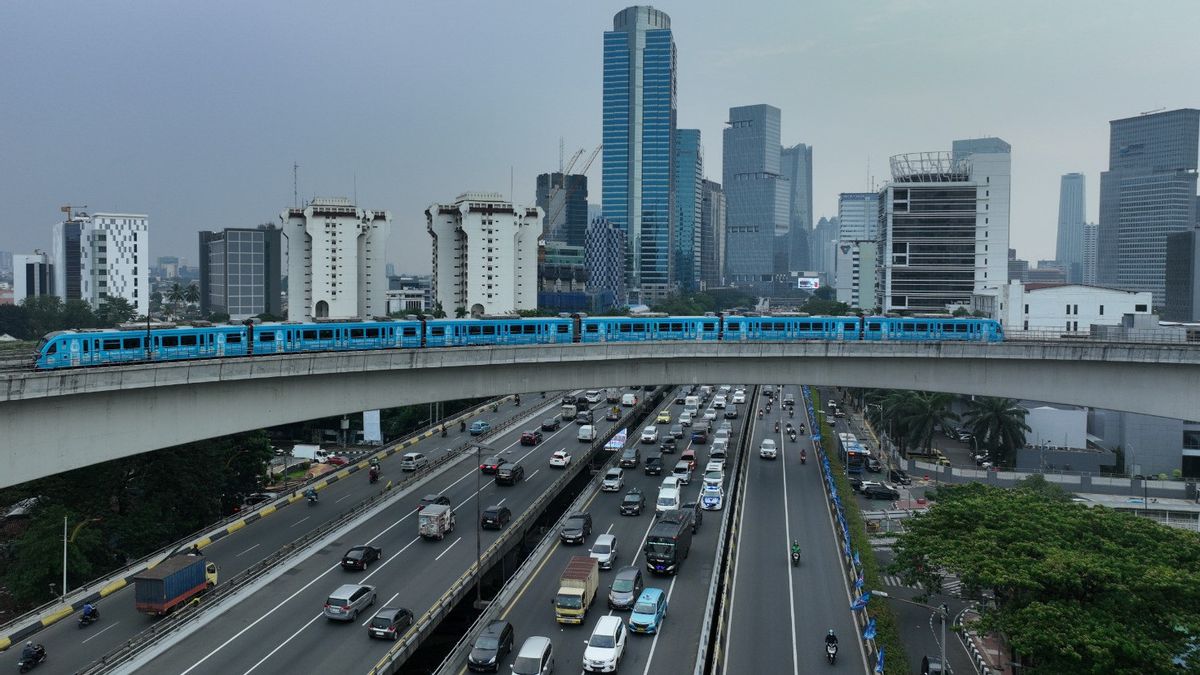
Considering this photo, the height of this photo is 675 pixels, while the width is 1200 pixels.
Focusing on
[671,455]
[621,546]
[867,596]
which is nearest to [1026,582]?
[867,596]

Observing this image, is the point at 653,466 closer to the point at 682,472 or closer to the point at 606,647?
the point at 682,472

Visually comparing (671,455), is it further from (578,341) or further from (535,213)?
(535,213)

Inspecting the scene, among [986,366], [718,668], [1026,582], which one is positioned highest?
[986,366]

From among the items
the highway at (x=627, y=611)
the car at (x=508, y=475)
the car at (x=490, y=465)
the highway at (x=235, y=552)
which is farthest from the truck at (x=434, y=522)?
the car at (x=490, y=465)

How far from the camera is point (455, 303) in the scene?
6176 inches

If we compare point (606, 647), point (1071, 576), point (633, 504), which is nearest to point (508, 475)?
point (633, 504)

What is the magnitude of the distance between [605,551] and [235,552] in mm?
17444

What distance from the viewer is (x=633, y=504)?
4638cm

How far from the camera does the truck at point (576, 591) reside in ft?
101

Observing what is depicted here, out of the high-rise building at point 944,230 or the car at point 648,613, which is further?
the high-rise building at point 944,230

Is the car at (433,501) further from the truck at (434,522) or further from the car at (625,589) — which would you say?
the car at (625,589)

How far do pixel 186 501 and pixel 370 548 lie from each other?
1583cm

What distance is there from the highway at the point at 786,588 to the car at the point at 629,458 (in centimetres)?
826

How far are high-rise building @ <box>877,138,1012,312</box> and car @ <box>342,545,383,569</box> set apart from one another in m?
104
